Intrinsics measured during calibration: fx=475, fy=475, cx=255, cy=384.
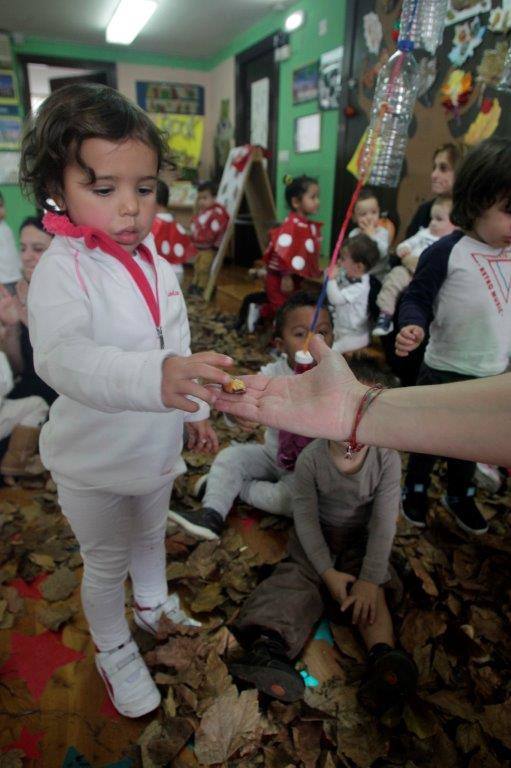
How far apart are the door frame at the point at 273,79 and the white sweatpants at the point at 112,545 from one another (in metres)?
6.01

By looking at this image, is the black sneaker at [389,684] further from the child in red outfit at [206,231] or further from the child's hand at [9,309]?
the child in red outfit at [206,231]

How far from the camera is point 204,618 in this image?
1.52 metres

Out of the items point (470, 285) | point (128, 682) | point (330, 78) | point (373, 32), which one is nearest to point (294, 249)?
point (373, 32)

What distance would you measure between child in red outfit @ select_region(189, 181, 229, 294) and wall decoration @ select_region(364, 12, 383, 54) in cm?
218

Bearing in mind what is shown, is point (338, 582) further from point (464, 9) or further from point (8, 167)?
point (8, 167)

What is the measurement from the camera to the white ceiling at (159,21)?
18.9 feet

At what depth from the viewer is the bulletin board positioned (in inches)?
116

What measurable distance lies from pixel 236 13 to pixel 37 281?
22.2 ft

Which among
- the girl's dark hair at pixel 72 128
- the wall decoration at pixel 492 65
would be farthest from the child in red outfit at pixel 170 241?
the girl's dark hair at pixel 72 128

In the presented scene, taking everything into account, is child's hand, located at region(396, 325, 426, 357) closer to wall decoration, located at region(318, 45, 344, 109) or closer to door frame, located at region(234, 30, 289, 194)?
wall decoration, located at region(318, 45, 344, 109)

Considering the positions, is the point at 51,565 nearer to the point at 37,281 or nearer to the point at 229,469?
the point at 229,469

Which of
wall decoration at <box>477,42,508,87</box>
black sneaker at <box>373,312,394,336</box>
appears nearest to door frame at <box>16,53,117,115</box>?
wall decoration at <box>477,42,508,87</box>

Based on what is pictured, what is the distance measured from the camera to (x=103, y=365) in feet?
2.51

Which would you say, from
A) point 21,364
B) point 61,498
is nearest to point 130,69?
point 21,364
